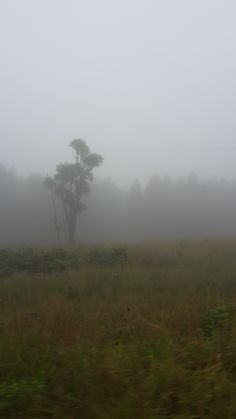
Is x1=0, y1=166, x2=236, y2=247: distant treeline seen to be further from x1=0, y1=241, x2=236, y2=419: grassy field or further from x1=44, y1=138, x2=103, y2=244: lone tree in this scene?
x1=0, y1=241, x2=236, y2=419: grassy field

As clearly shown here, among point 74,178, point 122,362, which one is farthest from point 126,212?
point 122,362

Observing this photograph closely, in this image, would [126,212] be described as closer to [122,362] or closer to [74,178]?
[74,178]

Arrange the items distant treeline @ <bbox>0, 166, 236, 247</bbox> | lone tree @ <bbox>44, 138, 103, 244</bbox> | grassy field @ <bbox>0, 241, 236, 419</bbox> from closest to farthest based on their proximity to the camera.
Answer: grassy field @ <bbox>0, 241, 236, 419</bbox>, lone tree @ <bbox>44, 138, 103, 244</bbox>, distant treeline @ <bbox>0, 166, 236, 247</bbox>

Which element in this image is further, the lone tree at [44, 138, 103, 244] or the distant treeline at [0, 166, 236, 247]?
the distant treeline at [0, 166, 236, 247]

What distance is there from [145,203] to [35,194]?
10.7 m

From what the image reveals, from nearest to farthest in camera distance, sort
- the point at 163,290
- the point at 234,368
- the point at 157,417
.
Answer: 1. the point at 157,417
2. the point at 234,368
3. the point at 163,290

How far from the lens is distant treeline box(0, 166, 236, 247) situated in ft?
140

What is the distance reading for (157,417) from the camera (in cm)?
347

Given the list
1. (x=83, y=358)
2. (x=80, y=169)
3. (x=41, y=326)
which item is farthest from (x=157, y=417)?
(x=80, y=169)

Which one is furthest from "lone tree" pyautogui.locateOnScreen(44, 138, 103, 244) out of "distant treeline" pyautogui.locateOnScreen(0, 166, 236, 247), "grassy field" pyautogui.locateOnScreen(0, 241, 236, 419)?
"grassy field" pyautogui.locateOnScreen(0, 241, 236, 419)

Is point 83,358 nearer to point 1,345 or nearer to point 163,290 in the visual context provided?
point 1,345

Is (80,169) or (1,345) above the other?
(80,169)

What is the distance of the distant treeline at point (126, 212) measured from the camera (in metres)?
42.8

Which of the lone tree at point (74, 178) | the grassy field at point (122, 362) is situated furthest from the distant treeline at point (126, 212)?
the grassy field at point (122, 362)
